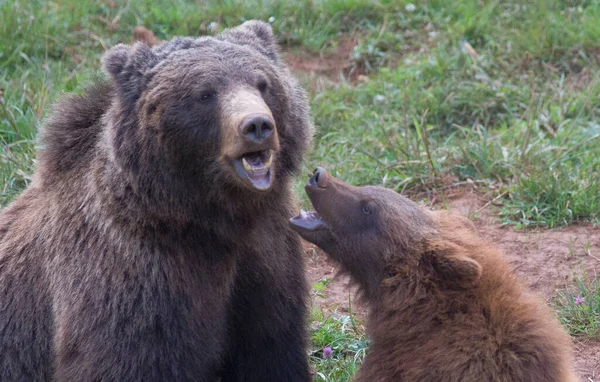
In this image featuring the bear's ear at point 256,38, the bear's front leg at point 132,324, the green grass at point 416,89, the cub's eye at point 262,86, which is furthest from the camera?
the green grass at point 416,89

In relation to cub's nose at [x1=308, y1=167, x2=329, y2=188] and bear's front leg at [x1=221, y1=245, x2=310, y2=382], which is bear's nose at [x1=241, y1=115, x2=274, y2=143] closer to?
cub's nose at [x1=308, y1=167, x2=329, y2=188]

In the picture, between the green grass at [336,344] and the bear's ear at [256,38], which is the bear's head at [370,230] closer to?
the bear's ear at [256,38]

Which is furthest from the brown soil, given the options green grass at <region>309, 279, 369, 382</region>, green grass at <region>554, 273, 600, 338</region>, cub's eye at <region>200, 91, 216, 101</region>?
cub's eye at <region>200, 91, 216, 101</region>

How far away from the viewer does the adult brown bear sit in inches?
192

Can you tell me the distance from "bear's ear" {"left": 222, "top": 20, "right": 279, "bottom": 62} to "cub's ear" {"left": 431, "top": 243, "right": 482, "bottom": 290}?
1.41 m

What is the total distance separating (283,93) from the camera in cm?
514

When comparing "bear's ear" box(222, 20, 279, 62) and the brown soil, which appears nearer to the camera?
"bear's ear" box(222, 20, 279, 62)

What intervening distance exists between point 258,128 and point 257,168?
0.29 meters

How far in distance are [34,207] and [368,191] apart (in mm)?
1818

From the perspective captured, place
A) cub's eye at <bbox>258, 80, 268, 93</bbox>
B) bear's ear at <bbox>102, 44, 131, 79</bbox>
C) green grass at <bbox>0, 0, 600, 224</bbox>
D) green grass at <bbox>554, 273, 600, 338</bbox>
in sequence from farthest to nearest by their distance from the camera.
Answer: green grass at <bbox>0, 0, 600, 224</bbox>, green grass at <bbox>554, 273, 600, 338</bbox>, bear's ear at <bbox>102, 44, 131, 79</bbox>, cub's eye at <bbox>258, 80, 268, 93</bbox>

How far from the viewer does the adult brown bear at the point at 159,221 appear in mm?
4875

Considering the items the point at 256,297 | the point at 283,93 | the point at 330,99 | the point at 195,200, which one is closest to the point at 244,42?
the point at 283,93

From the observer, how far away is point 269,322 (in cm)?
547

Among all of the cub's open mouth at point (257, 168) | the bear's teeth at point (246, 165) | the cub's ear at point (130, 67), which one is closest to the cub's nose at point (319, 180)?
the cub's open mouth at point (257, 168)
